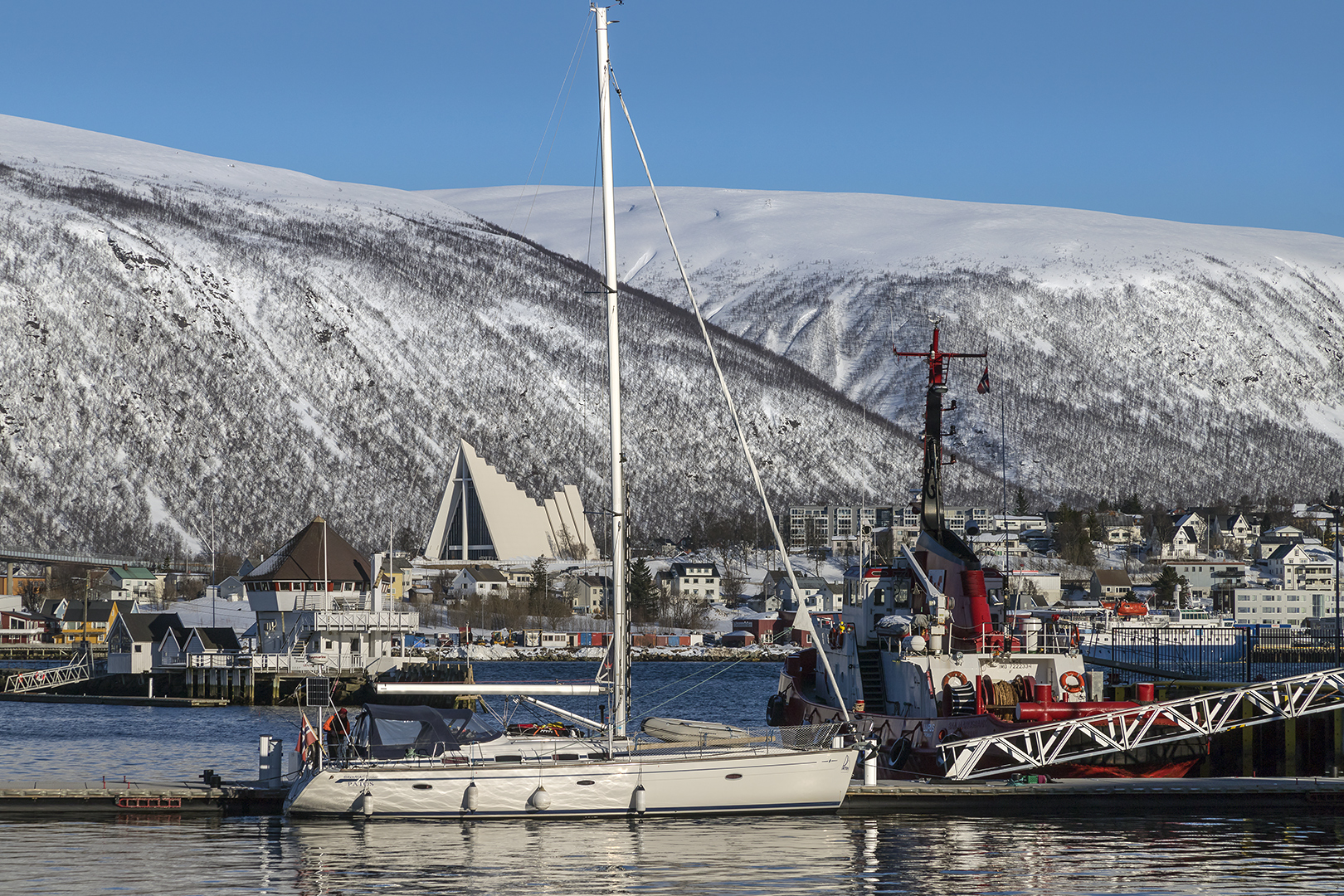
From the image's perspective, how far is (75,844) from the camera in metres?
33.8

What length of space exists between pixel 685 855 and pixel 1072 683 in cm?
1386

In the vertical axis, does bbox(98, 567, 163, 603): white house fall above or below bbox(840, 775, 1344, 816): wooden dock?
above

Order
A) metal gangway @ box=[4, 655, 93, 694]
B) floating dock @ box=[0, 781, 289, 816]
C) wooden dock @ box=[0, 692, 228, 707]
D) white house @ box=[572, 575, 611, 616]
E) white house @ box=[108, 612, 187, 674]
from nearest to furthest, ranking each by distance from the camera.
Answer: floating dock @ box=[0, 781, 289, 816] → wooden dock @ box=[0, 692, 228, 707] → metal gangway @ box=[4, 655, 93, 694] → white house @ box=[108, 612, 187, 674] → white house @ box=[572, 575, 611, 616]

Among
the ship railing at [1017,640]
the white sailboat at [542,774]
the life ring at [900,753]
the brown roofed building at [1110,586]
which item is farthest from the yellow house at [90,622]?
the white sailboat at [542,774]

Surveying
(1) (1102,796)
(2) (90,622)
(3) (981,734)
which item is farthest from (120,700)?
(2) (90,622)

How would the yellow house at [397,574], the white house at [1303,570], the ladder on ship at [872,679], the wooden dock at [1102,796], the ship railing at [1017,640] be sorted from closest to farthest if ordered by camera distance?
the wooden dock at [1102,796] → the ship railing at [1017,640] → the ladder on ship at [872,679] → the yellow house at [397,574] → the white house at [1303,570]

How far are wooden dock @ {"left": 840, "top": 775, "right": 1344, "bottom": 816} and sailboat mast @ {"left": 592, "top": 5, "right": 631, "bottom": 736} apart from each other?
6.20 meters

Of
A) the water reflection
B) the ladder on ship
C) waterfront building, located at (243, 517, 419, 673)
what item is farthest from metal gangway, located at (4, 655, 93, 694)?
the water reflection

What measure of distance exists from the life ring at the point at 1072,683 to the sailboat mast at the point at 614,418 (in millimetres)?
11766

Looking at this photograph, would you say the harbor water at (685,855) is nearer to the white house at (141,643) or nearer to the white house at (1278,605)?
the white house at (141,643)

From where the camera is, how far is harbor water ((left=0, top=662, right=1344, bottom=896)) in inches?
1172

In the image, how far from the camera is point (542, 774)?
115 ft

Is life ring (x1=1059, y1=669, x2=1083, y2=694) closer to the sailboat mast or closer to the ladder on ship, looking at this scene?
the ladder on ship

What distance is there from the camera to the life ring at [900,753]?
4216 centimetres
